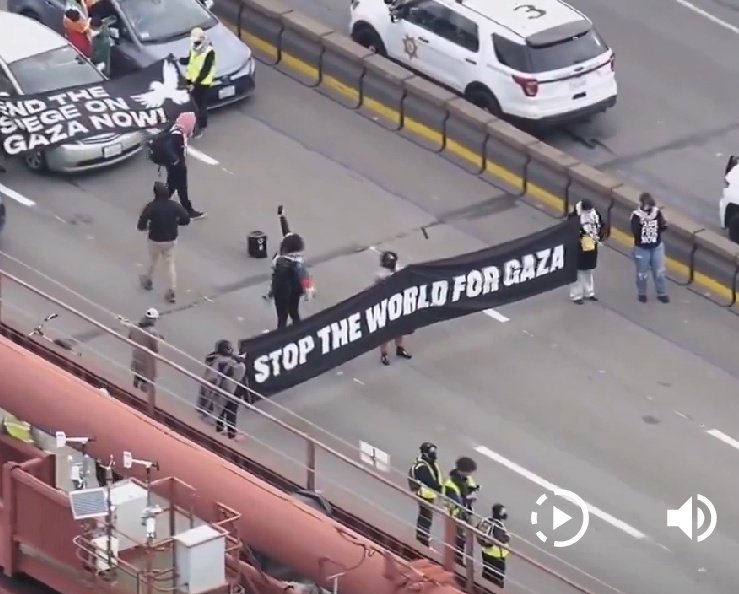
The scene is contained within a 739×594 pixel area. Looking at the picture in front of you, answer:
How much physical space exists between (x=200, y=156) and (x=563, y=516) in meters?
9.42

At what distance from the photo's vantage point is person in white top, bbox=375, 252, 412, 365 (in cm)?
2683

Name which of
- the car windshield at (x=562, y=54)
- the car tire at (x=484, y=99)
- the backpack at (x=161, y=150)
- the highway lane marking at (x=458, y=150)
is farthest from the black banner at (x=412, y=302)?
the car tire at (x=484, y=99)

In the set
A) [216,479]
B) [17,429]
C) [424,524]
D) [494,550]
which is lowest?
[424,524]

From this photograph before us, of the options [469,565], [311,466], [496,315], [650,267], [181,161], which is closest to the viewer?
[469,565]

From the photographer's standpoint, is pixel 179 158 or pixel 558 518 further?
pixel 179 158

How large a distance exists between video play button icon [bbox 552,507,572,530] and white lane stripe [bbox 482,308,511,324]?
4184 millimetres

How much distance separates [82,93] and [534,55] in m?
6.27

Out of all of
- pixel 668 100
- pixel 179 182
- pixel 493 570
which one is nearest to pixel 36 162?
pixel 179 182

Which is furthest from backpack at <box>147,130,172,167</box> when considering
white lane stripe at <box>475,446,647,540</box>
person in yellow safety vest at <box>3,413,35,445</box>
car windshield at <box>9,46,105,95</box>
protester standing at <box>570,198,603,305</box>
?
person in yellow safety vest at <box>3,413,35,445</box>

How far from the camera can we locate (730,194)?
1195 inches

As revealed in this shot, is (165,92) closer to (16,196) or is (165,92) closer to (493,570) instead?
(16,196)

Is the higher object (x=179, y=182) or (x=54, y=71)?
(x=54, y=71)

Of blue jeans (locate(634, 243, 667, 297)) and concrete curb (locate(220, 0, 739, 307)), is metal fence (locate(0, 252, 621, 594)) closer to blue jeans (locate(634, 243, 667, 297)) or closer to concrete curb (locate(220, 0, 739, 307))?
blue jeans (locate(634, 243, 667, 297))

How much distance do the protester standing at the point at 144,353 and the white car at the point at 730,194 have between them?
813cm
